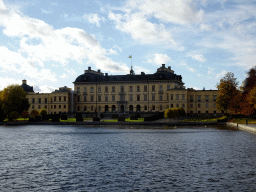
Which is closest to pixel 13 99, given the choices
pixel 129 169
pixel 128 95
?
pixel 128 95

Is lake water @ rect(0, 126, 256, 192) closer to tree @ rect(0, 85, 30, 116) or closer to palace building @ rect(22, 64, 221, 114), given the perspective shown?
tree @ rect(0, 85, 30, 116)

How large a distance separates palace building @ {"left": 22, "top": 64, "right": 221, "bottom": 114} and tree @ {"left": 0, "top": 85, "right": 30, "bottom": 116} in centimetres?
3101

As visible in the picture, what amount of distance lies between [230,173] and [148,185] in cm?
430

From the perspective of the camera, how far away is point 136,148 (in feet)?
78.5

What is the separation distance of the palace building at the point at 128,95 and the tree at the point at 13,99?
31.0 meters

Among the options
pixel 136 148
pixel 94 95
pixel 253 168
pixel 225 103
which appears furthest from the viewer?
pixel 94 95

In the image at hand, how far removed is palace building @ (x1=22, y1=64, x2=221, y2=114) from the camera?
99.1 metres

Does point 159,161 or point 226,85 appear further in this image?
point 226,85

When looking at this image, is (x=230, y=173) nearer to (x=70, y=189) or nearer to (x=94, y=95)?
(x=70, y=189)

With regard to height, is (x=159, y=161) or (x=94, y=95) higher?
(x=94, y=95)

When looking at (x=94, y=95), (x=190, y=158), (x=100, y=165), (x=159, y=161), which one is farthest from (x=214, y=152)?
(x=94, y=95)

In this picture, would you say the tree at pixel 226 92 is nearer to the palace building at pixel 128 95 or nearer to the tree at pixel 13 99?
the palace building at pixel 128 95

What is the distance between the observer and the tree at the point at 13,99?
239 feet

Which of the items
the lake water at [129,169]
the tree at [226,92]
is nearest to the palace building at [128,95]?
the tree at [226,92]
